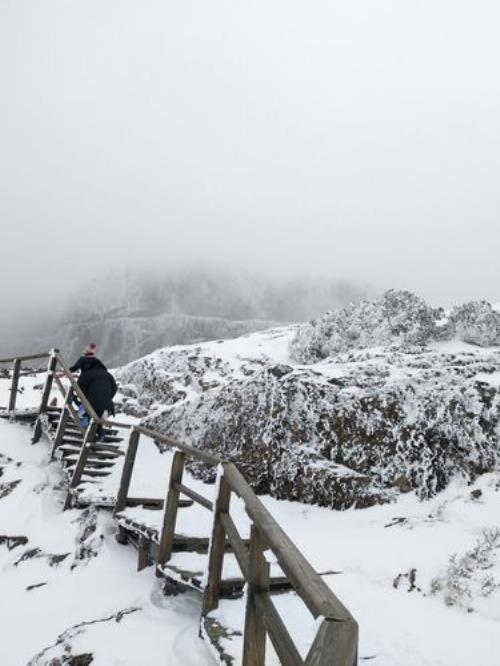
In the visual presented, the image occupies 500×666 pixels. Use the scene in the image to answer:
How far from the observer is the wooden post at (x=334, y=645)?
5.64 ft

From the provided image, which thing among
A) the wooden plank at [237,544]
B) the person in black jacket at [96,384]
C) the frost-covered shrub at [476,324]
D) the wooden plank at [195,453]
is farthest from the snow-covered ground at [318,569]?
the frost-covered shrub at [476,324]

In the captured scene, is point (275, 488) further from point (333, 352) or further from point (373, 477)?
point (333, 352)

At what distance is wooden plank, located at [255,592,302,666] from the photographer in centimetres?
237

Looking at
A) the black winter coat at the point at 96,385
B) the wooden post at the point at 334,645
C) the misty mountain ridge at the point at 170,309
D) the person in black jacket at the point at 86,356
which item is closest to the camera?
the wooden post at the point at 334,645

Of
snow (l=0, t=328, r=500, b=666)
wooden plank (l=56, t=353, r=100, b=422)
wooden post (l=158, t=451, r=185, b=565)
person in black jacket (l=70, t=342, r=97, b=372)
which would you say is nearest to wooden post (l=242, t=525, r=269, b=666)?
snow (l=0, t=328, r=500, b=666)

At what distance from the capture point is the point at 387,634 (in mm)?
4410

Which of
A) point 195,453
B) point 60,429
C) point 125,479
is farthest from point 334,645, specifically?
point 60,429

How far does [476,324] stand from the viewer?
10906mm

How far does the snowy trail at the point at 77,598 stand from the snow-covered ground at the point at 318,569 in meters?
0.02

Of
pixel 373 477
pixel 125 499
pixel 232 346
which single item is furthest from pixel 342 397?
pixel 232 346

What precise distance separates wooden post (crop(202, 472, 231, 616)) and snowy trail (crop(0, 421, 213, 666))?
33 centimetres

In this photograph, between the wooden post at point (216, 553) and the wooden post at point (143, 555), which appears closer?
the wooden post at point (216, 553)

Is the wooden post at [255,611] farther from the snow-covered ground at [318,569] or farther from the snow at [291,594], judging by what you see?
the snow-covered ground at [318,569]

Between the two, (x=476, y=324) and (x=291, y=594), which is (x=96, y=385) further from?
(x=476, y=324)
